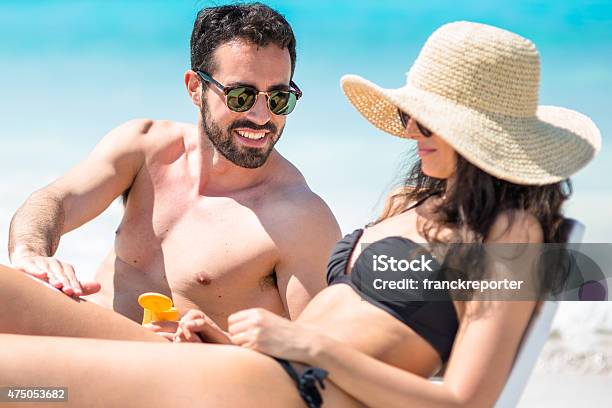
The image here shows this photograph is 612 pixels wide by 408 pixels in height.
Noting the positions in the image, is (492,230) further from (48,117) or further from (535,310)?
(48,117)

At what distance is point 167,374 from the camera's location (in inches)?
88.4

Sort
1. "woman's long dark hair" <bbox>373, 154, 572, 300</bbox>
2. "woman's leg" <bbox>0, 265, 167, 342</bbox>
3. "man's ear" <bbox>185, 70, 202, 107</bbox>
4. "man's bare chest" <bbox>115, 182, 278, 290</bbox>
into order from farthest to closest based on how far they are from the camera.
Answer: "man's ear" <bbox>185, 70, 202, 107</bbox> < "man's bare chest" <bbox>115, 182, 278, 290</bbox> < "woman's leg" <bbox>0, 265, 167, 342</bbox> < "woman's long dark hair" <bbox>373, 154, 572, 300</bbox>

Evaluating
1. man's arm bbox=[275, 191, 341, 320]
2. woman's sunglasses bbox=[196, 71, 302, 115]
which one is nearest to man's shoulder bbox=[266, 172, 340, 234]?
man's arm bbox=[275, 191, 341, 320]

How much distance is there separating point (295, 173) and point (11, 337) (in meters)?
1.93

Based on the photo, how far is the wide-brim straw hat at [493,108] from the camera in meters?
2.39

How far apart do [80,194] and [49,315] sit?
1389mm

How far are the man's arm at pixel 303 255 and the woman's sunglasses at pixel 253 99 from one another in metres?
0.43

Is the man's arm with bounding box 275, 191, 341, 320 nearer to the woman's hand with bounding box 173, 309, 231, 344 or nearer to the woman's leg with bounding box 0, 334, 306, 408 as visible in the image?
the woman's hand with bounding box 173, 309, 231, 344

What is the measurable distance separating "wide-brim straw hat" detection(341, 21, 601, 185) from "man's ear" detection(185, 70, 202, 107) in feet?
5.85

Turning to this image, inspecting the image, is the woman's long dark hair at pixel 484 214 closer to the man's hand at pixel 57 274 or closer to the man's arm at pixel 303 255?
the man's hand at pixel 57 274

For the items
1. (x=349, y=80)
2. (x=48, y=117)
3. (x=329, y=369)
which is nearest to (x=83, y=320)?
(x=329, y=369)

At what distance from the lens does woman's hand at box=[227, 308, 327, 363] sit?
2.23m

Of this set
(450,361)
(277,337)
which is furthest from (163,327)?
(450,361)

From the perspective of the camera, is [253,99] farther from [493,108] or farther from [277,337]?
[277,337]
